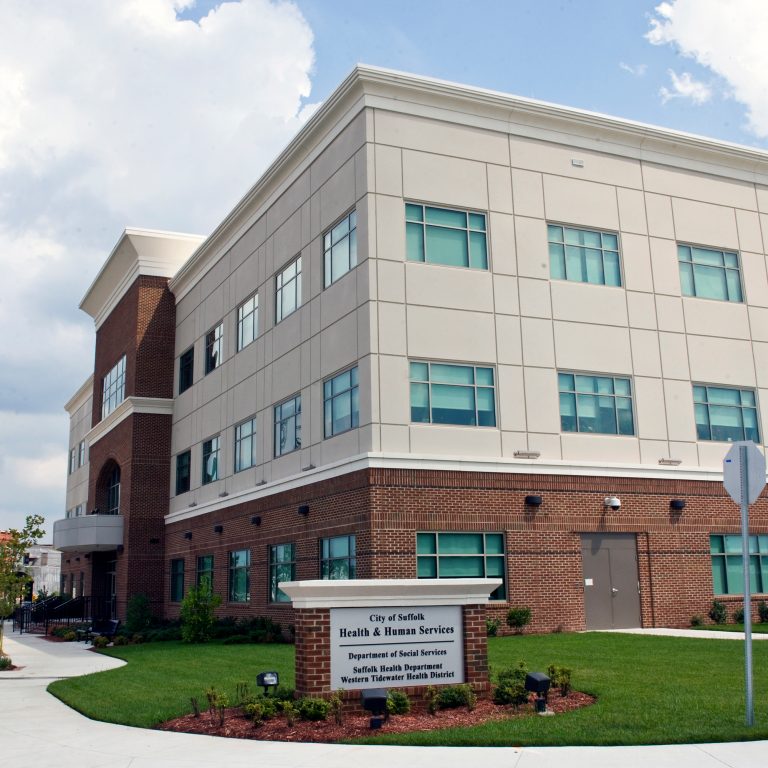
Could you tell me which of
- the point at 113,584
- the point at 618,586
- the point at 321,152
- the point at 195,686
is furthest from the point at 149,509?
the point at 195,686

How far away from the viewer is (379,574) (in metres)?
22.4

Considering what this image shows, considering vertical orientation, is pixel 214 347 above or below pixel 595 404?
above

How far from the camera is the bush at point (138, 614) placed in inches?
1460

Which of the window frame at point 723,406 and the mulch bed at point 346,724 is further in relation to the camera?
the window frame at point 723,406

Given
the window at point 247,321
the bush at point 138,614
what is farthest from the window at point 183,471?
the window at point 247,321

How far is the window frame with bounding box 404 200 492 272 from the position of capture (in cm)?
2525

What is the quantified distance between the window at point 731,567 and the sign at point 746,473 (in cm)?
1818

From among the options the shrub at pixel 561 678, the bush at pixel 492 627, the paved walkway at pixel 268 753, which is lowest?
the paved walkway at pixel 268 753

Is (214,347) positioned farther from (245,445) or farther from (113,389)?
(113,389)

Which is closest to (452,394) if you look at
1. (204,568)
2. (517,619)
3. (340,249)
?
(340,249)

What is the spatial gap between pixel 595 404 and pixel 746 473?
16.7 metres

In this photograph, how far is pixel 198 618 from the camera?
29.0 metres

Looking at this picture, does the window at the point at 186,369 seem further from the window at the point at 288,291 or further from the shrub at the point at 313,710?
the shrub at the point at 313,710

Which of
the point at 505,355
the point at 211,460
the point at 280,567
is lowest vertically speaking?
the point at 280,567
